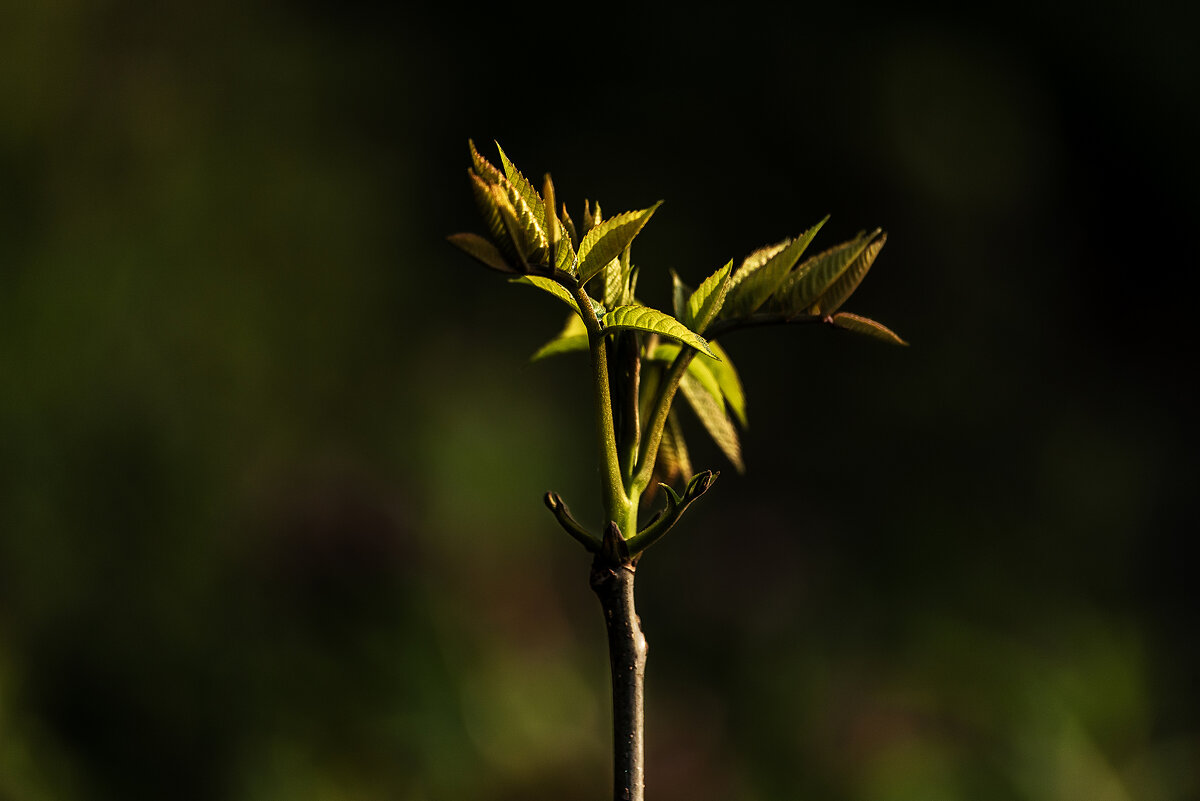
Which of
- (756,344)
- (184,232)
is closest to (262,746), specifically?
(184,232)

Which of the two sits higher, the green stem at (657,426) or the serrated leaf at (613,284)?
the serrated leaf at (613,284)
